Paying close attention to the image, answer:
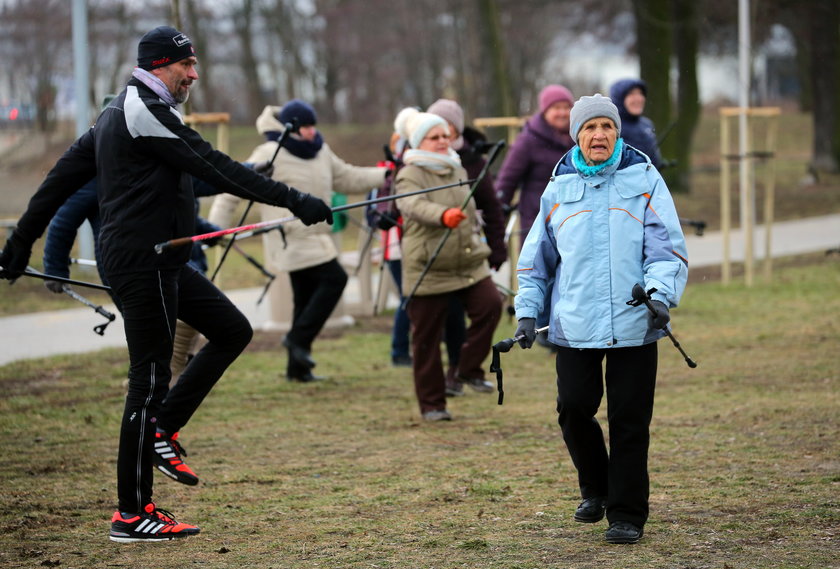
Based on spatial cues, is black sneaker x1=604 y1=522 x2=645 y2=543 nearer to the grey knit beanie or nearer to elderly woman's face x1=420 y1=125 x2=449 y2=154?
the grey knit beanie

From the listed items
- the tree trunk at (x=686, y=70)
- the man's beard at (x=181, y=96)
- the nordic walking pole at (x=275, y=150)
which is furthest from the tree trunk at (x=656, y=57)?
the man's beard at (x=181, y=96)

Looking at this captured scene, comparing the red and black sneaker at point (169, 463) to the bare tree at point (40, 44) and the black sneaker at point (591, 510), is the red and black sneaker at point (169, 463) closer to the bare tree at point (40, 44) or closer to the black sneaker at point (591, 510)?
the black sneaker at point (591, 510)

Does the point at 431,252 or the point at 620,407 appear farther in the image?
the point at 431,252

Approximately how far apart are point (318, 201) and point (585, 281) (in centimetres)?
127

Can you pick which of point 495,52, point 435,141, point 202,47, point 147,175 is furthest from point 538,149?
point 202,47

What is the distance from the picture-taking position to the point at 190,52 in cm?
546

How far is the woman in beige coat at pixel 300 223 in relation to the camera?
923 cm

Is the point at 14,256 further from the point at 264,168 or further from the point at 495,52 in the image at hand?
the point at 495,52

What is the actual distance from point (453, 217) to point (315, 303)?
84.1 inches

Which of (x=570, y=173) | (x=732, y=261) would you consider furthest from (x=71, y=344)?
(x=732, y=261)

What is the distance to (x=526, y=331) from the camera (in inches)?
192

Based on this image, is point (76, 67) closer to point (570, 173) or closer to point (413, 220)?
point (413, 220)

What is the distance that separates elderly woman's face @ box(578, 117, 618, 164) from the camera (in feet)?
16.1

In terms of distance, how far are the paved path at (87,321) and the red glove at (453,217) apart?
4.78m
